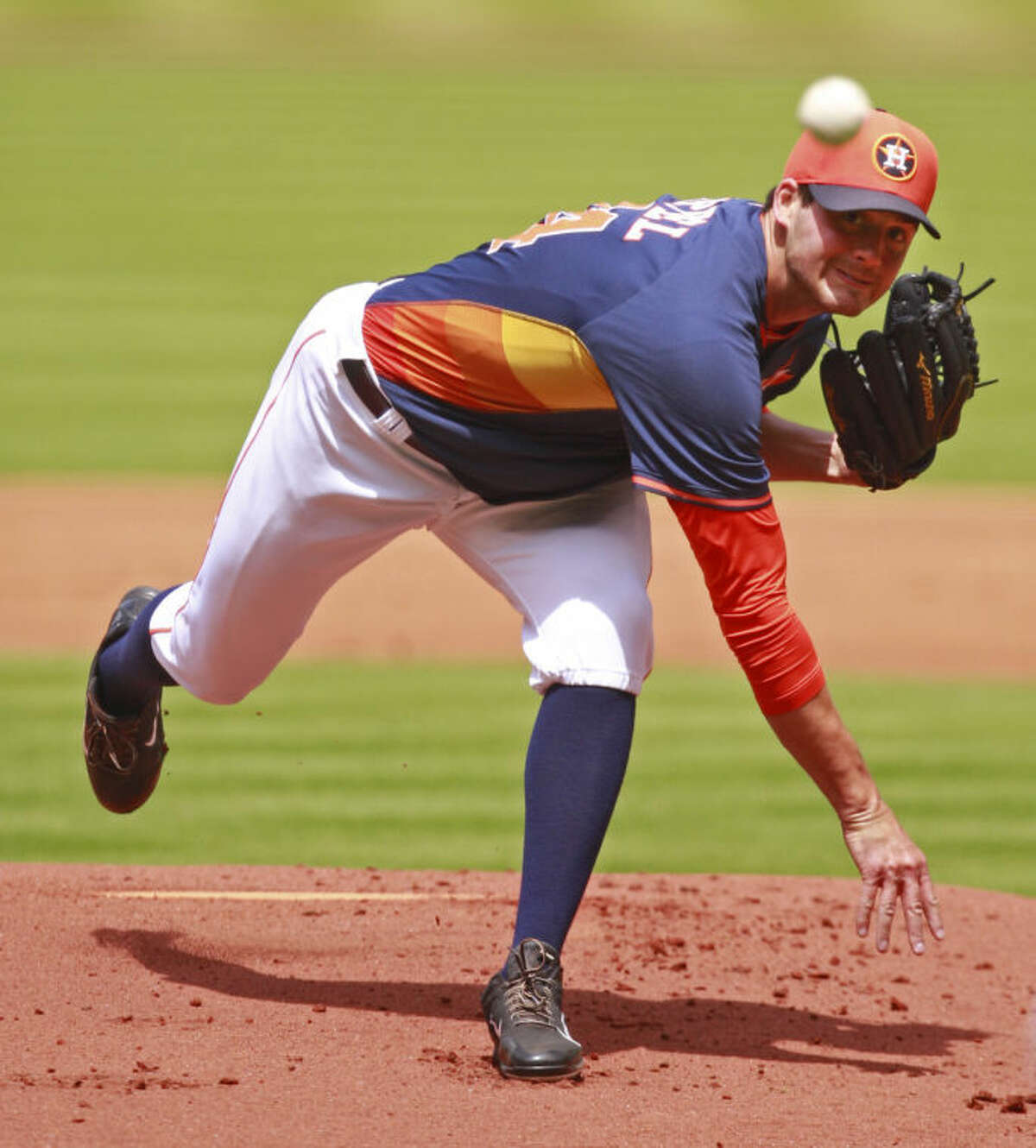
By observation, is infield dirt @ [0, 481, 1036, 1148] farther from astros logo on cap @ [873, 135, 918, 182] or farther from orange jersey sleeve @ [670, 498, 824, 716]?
astros logo on cap @ [873, 135, 918, 182]

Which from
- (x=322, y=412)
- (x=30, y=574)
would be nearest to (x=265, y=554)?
(x=322, y=412)

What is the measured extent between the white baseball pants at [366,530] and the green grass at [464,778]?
156 centimetres

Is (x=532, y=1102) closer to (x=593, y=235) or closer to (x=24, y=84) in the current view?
(x=593, y=235)

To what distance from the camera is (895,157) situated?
121 inches

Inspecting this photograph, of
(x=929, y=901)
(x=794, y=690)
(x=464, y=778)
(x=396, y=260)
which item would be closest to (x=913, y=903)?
(x=929, y=901)

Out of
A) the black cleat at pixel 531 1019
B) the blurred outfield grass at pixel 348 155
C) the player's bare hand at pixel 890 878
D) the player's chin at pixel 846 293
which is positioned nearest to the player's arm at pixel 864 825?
the player's bare hand at pixel 890 878

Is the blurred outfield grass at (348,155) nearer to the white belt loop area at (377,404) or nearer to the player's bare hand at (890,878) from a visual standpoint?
the white belt loop area at (377,404)

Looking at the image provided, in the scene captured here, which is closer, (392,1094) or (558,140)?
(392,1094)

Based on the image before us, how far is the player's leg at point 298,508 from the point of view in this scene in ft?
11.2

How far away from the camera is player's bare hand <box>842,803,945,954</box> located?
310 cm

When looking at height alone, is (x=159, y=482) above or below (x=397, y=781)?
above

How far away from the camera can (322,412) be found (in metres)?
3.43

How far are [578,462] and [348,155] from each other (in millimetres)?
17615

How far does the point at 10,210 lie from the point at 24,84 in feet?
16.9
